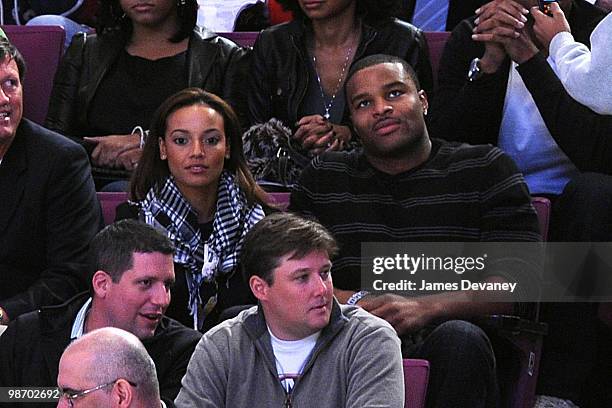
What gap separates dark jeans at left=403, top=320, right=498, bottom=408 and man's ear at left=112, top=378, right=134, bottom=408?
952 millimetres

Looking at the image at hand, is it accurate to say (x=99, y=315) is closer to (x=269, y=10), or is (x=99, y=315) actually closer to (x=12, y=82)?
(x=12, y=82)

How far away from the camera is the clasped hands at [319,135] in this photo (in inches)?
172

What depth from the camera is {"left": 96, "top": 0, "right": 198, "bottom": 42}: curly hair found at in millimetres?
4797

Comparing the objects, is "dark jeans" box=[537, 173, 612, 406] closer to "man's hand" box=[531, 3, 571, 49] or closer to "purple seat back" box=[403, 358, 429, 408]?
"man's hand" box=[531, 3, 571, 49]

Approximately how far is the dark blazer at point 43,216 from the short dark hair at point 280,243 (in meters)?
0.73

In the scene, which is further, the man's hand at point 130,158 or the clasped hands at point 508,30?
the man's hand at point 130,158

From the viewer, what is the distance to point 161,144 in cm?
418

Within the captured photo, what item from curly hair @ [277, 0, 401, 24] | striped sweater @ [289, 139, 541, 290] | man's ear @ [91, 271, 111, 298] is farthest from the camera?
curly hair @ [277, 0, 401, 24]

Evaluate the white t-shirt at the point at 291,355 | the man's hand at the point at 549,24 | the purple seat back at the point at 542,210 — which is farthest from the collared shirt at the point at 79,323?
the man's hand at the point at 549,24

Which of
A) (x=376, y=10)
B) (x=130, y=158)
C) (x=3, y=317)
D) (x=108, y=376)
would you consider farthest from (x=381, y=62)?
(x=108, y=376)

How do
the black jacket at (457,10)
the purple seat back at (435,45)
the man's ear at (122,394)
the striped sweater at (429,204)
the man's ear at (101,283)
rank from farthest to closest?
the black jacket at (457,10) < the purple seat back at (435,45) < the striped sweater at (429,204) < the man's ear at (101,283) < the man's ear at (122,394)

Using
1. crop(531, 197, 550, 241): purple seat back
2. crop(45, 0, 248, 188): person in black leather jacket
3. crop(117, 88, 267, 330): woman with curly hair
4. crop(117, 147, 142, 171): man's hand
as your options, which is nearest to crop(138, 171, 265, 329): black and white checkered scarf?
crop(117, 88, 267, 330): woman with curly hair

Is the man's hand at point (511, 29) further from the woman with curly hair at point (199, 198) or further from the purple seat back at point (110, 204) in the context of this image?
the purple seat back at point (110, 204)

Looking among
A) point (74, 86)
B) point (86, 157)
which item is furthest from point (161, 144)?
point (74, 86)
